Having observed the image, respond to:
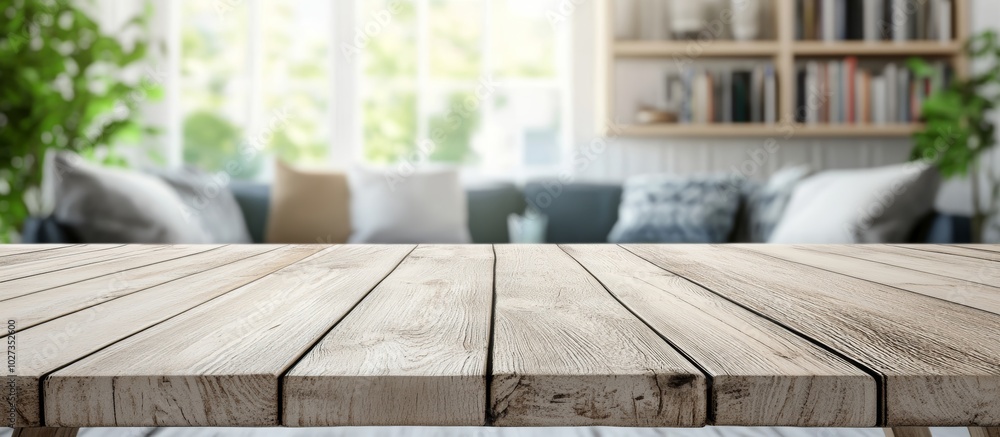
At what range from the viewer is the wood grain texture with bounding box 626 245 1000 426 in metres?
0.35

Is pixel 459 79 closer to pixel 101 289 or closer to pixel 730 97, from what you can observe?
pixel 730 97

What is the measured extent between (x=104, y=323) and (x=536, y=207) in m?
2.45

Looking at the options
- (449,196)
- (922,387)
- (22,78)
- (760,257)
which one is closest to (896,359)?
(922,387)

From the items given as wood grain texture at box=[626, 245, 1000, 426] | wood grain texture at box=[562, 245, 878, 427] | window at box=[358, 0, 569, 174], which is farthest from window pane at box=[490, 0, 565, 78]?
wood grain texture at box=[562, 245, 878, 427]

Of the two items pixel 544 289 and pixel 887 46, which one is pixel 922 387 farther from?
pixel 887 46

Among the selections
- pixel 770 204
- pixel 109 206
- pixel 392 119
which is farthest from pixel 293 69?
pixel 770 204

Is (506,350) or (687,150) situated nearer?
(506,350)

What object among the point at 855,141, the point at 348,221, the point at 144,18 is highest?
the point at 144,18

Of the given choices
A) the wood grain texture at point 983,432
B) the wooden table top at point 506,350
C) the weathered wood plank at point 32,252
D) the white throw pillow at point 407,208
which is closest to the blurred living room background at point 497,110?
the white throw pillow at point 407,208

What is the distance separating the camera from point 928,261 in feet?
2.91

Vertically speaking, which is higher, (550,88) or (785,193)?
(550,88)

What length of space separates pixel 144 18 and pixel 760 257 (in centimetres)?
285

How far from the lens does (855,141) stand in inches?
138

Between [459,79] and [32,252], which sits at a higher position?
[459,79]
